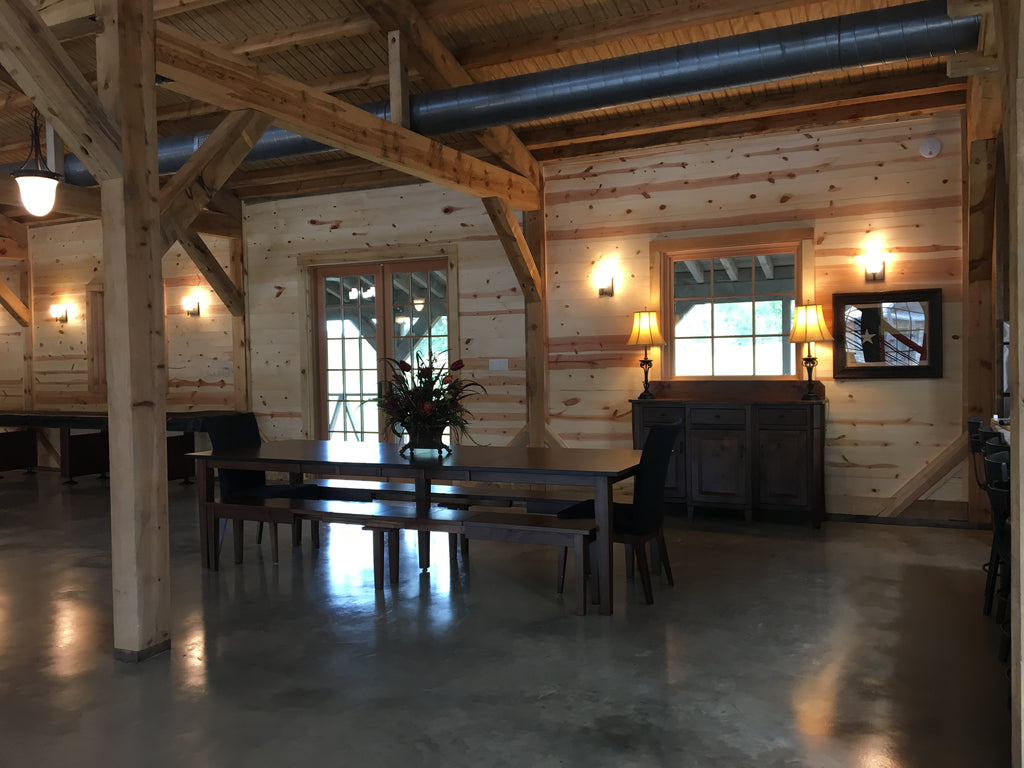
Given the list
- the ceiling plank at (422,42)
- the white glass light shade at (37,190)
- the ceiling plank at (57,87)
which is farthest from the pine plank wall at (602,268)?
the ceiling plank at (57,87)

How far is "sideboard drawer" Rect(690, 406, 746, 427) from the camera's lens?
627cm

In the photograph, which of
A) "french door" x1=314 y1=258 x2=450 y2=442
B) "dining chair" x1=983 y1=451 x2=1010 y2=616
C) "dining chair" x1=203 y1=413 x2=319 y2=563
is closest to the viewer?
"dining chair" x1=983 y1=451 x2=1010 y2=616

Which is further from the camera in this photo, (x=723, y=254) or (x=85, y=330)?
(x=85, y=330)

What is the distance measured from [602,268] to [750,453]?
2234mm

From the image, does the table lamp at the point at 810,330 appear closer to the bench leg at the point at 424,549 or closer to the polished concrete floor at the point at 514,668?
the polished concrete floor at the point at 514,668

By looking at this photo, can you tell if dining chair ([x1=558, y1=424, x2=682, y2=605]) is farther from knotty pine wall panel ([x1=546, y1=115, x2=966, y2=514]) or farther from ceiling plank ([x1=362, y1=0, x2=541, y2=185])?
ceiling plank ([x1=362, y1=0, x2=541, y2=185])

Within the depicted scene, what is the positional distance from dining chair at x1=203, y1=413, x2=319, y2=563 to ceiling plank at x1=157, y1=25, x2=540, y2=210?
208 cm

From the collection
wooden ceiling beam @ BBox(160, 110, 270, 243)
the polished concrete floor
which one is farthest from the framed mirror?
wooden ceiling beam @ BBox(160, 110, 270, 243)

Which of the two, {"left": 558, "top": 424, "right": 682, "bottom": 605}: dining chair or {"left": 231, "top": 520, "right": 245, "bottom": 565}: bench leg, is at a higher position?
{"left": 558, "top": 424, "right": 682, "bottom": 605}: dining chair

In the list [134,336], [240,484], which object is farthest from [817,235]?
[134,336]

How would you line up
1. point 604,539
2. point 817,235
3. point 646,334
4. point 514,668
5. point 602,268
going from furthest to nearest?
point 602,268, point 646,334, point 817,235, point 604,539, point 514,668

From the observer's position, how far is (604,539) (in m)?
4.14

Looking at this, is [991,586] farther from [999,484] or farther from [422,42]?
[422,42]

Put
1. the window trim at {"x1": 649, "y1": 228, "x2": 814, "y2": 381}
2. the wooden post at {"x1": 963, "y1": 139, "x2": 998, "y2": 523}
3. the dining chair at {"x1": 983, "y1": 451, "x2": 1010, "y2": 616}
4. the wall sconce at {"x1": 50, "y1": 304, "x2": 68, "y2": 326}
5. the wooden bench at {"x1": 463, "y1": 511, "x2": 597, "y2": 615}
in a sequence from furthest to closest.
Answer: the wall sconce at {"x1": 50, "y1": 304, "x2": 68, "y2": 326} < the window trim at {"x1": 649, "y1": 228, "x2": 814, "y2": 381} < the wooden post at {"x1": 963, "y1": 139, "x2": 998, "y2": 523} < the wooden bench at {"x1": 463, "y1": 511, "x2": 597, "y2": 615} < the dining chair at {"x1": 983, "y1": 451, "x2": 1010, "y2": 616}
